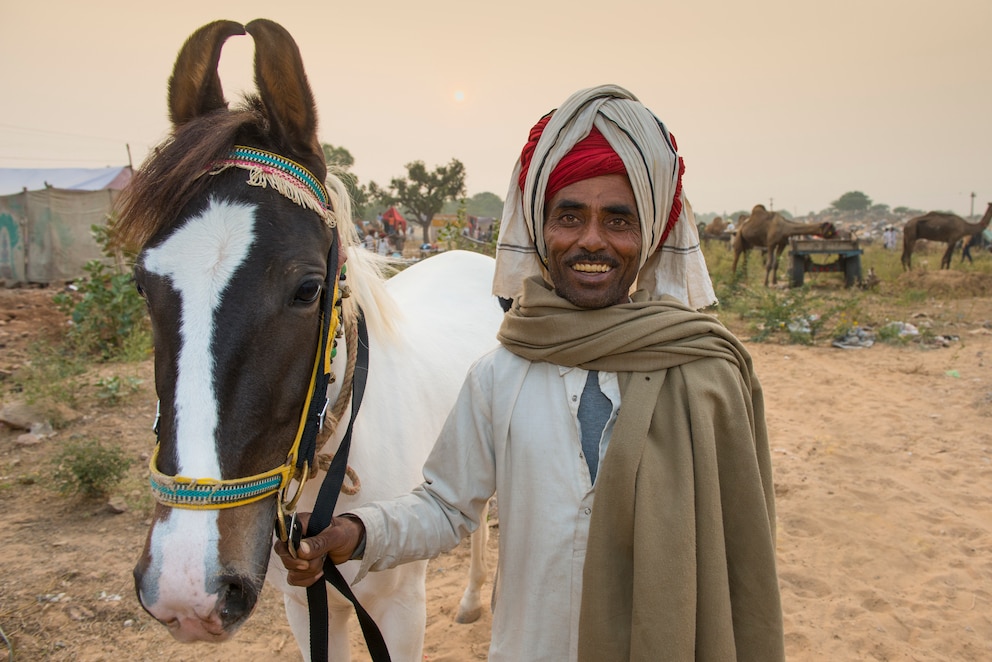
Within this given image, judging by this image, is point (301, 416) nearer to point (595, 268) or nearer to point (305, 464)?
point (305, 464)

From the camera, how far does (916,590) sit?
328cm

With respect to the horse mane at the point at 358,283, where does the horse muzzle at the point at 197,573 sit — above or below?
below

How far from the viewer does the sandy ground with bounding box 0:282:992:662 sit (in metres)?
2.90

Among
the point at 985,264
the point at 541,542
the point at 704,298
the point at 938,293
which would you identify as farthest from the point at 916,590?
the point at 985,264

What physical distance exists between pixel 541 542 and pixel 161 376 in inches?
35.8

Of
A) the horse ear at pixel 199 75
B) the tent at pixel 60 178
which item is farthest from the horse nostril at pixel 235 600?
the tent at pixel 60 178

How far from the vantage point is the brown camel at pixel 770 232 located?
15156mm

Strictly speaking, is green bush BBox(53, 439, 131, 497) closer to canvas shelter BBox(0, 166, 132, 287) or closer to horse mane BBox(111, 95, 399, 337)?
horse mane BBox(111, 95, 399, 337)

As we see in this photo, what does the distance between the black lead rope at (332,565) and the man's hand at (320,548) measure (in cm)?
4

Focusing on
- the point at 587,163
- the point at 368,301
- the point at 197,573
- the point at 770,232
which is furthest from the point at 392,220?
the point at 197,573

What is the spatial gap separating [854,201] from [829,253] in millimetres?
88995

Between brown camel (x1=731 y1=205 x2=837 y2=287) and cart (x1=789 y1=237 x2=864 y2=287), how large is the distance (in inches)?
45.4

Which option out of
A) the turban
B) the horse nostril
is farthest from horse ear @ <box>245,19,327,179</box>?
the horse nostril

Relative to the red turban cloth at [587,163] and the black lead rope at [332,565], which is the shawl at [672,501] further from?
the black lead rope at [332,565]
